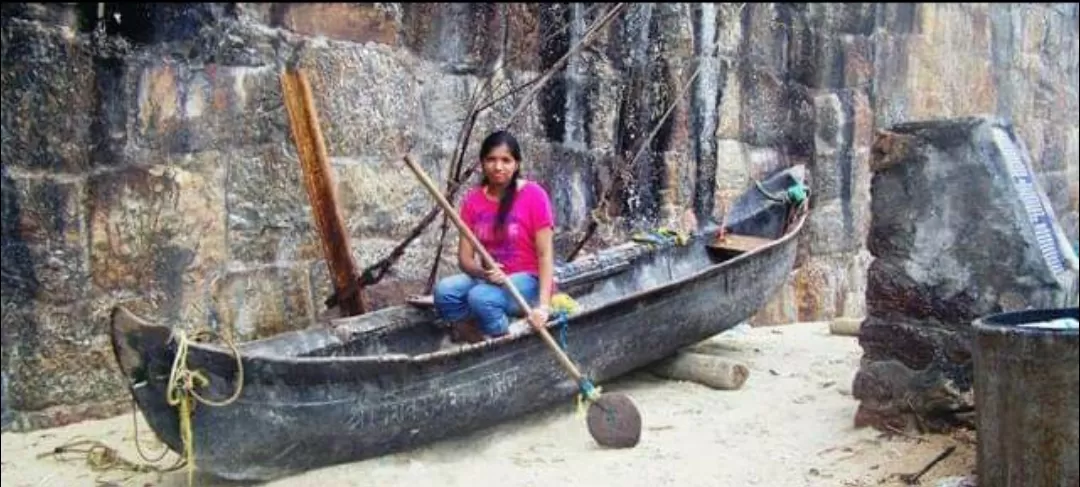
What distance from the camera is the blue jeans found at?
4.76 metres

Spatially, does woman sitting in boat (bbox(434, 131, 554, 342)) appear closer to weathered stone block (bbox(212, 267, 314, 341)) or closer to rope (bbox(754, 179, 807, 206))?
weathered stone block (bbox(212, 267, 314, 341))

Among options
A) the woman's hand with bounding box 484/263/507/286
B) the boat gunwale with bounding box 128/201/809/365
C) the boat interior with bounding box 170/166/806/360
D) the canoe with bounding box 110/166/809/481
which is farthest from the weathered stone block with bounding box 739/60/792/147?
the woman's hand with bounding box 484/263/507/286

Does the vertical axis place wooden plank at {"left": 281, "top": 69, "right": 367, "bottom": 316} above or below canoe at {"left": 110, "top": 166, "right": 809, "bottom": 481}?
above

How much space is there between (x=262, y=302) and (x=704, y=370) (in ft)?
8.31

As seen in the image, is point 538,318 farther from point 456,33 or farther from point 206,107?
point 456,33

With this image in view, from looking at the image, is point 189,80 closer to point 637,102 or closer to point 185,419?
point 185,419

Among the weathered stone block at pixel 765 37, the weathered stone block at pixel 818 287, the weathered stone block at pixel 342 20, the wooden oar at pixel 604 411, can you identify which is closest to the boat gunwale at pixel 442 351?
the wooden oar at pixel 604 411

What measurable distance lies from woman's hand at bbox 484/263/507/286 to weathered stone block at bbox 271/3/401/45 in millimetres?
1904

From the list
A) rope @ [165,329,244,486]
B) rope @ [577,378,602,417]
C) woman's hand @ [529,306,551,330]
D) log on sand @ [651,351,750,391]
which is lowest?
log on sand @ [651,351,750,391]

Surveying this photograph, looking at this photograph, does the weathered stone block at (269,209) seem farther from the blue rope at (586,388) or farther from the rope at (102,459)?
the blue rope at (586,388)

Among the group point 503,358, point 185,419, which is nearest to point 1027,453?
point 503,358

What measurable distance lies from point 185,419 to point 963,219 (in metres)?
3.34

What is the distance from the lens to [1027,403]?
3.20 metres

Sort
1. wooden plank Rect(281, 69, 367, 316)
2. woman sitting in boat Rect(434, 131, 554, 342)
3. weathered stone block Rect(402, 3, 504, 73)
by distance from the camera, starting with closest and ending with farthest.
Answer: woman sitting in boat Rect(434, 131, 554, 342) < wooden plank Rect(281, 69, 367, 316) < weathered stone block Rect(402, 3, 504, 73)
